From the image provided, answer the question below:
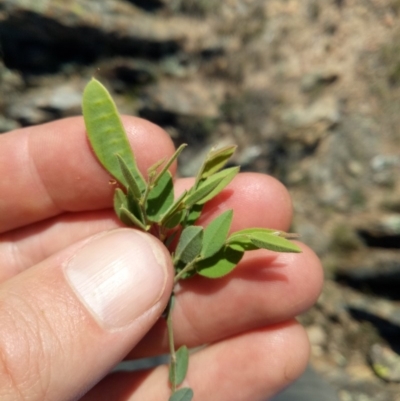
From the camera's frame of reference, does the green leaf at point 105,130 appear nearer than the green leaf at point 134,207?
Yes

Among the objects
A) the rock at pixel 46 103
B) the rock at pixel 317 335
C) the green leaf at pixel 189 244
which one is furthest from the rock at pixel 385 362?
the rock at pixel 46 103

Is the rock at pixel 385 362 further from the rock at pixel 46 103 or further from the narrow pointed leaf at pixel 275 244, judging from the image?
the rock at pixel 46 103

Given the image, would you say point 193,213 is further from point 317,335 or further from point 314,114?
point 314,114

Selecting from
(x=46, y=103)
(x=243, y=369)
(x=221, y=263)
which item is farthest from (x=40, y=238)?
(x=46, y=103)

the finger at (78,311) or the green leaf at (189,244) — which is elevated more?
the green leaf at (189,244)

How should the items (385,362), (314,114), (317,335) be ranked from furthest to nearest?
(314,114) → (317,335) → (385,362)

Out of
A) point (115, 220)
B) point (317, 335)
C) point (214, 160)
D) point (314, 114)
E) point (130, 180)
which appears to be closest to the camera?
point (130, 180)

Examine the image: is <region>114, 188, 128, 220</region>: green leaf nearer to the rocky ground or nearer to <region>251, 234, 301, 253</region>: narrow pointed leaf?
<region>251, 234, 301, 253</region>: narrow pointed leaf

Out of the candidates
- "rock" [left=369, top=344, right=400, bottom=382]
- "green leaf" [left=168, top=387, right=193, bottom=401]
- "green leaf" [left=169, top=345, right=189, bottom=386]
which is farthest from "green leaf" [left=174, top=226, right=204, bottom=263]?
"rock" [left=369, top=344, right=400, bottom=382]
